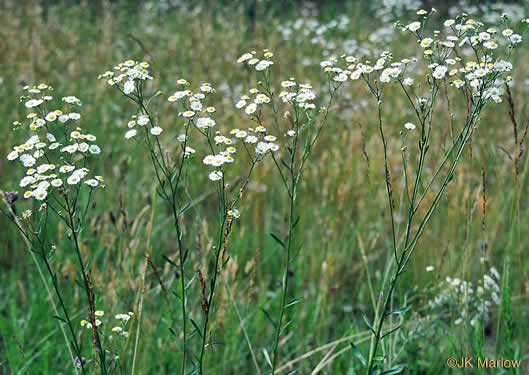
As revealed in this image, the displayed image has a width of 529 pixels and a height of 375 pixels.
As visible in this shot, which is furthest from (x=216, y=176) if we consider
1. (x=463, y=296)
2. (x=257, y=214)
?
(x=257, y=214)

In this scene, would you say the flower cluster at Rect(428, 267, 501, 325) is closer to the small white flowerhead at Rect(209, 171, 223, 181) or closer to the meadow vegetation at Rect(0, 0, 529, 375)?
the meadow vegetation at Rect(0, 0, 529, 375)

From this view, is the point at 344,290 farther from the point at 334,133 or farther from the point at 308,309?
the point at 334,133

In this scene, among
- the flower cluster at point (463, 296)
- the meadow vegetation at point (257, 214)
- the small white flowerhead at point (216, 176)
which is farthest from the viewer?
the flower cluster at point (463, 296)

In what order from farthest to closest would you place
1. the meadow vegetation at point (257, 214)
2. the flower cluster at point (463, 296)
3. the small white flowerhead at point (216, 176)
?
the flower cluster at point (463, 296), the meadow vegetation at point (257, 214), the small white flowerhead at point (216, 176)

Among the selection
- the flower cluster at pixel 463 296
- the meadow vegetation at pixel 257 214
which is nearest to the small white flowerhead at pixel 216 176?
the meadow vegetation at pixel 257 214

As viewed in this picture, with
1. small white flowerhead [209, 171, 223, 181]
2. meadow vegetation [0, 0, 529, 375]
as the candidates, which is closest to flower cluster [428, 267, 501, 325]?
meadow vegetation [0, 0, 529, 375]

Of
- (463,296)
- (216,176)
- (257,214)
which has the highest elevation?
(216,176)

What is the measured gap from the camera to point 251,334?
7.43 feet

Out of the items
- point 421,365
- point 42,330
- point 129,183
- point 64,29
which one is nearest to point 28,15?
point 64,29

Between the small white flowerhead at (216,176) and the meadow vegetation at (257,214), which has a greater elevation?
the small white flowerhead at (216,176)

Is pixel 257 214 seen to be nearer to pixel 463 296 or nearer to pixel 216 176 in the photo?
pixel 463 296

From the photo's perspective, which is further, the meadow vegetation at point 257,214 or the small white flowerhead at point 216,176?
the meadow vegetation at point 257,214

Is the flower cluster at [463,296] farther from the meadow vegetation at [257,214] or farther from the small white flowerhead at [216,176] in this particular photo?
the small white flowerhead at [216,176]

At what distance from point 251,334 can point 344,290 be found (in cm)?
68
